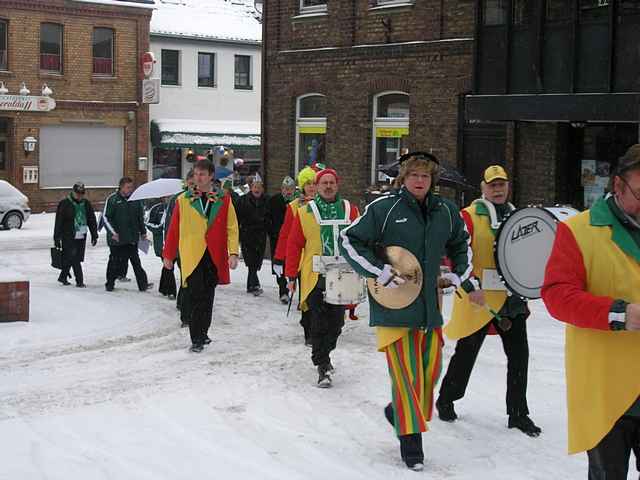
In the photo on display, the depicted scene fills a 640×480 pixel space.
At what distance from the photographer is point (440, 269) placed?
7.14 metres

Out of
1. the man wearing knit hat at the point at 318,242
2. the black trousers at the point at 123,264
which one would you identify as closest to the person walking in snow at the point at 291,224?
the man wearing knit hat at the point at 318,242

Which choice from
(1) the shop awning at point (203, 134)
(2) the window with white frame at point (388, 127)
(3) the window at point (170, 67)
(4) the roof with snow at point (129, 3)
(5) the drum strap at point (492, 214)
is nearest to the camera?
(5) the drum strap at point (492, 214)

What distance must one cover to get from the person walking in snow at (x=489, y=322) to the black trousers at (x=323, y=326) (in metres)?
1.55

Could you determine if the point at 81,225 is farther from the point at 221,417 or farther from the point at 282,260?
the point at 221,417

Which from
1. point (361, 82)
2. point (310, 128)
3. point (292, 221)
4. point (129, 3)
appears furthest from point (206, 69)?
point (292, 221)

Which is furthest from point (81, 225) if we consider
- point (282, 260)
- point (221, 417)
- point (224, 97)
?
point (224, 97)

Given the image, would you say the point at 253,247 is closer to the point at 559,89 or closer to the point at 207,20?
the point at 559,89

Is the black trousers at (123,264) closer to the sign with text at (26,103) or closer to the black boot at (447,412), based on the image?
the black boot at (447,412)

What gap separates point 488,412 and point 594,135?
30.3ft

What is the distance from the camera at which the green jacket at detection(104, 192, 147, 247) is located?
639 inches

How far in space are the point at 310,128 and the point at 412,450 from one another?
1547 cm

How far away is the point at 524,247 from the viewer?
755 cm

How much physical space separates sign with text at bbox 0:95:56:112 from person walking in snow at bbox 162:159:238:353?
89.2 feet

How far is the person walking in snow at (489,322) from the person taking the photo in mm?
7805
